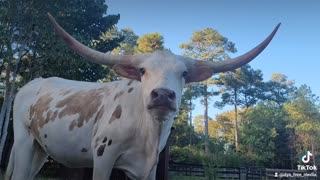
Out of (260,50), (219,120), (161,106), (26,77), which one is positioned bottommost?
(161,106)

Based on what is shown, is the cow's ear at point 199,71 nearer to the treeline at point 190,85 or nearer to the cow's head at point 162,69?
the cow's head at point 162,69

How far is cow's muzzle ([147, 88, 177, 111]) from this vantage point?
254cm

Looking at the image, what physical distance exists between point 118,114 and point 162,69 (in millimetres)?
610

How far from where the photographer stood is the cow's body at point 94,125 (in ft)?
9.78

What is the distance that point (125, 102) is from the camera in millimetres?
3234

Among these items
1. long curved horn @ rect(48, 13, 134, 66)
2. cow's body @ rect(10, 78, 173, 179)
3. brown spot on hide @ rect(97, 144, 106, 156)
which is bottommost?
brown spot on hide @ rect(97, 144, 106, 156)

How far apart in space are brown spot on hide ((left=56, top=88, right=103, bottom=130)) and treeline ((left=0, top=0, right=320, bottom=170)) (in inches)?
269

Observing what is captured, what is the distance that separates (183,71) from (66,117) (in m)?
1.29

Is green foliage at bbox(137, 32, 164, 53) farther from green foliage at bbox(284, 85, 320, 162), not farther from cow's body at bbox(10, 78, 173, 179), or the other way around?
cow's body at bbox(10, 78, 173, 179)

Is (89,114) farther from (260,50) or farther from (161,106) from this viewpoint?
(260,50)

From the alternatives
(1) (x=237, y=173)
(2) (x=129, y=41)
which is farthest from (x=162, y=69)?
(2) (x=129, y=41)

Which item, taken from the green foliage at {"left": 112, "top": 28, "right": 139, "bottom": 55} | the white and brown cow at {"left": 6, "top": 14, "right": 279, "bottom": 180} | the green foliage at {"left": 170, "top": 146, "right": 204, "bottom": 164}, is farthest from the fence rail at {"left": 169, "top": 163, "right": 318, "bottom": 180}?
the white and brown cow at {"left": 6, "top": 14, "right": 279, "bottom": 180}

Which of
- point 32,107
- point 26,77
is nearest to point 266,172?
point 26,77

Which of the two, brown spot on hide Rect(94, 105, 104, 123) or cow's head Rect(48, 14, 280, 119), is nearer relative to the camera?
cow's head Rect(48, 14, 280, 119)
